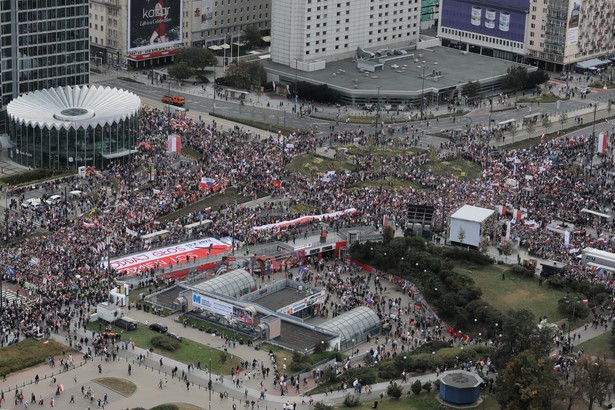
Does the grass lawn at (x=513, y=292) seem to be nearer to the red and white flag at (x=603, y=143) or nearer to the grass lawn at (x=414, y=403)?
the grass lawn at (x=414, y=403)

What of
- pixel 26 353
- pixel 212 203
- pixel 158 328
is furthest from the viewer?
pixel 212 203

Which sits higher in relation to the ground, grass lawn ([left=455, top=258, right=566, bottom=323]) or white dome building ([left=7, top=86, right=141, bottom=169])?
white dome building ([left=7, top=86, right=141, bottom=169])

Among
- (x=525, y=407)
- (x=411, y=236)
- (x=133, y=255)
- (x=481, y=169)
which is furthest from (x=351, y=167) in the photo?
(x=525, y=407)

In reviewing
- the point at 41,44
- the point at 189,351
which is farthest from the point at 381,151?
the point at 189,351

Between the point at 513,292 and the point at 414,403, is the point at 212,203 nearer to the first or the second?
the point at 513,292

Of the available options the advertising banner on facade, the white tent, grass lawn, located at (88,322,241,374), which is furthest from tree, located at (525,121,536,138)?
grass lawn, located at (88,322,241,374)

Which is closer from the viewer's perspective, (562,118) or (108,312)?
(108,312)

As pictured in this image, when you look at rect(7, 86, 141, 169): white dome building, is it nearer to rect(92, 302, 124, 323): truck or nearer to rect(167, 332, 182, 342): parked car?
rect(92, 302, 124, 323): truck
